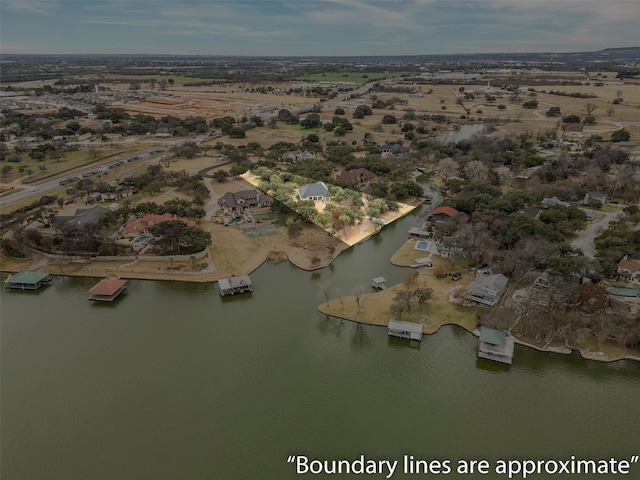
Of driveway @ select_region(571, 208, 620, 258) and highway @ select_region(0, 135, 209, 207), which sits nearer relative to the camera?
driveway @ select_region(571, 208, 620, 258)

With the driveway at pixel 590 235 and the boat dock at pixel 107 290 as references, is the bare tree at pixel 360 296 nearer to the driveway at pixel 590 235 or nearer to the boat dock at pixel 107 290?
the boat dock at pixel 107 290

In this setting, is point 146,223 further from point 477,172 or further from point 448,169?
point 448,169

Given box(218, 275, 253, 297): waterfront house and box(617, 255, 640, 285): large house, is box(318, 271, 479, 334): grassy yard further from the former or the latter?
box(617, 255, 640, 285): large house

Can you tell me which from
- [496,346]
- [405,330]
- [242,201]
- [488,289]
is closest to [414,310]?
[405,330]

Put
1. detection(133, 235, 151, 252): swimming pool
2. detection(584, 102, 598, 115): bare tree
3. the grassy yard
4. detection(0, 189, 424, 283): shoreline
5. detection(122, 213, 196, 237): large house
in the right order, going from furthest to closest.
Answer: detection(584, 102, 598, 115): bare tree → detection(122, 213, 196, 237): large house → detection(133, 235, 151, 252): swimming pool → detection(0, 189, 424, 283): shoreline → the grassy yard

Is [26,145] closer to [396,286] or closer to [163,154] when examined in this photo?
[163,154]

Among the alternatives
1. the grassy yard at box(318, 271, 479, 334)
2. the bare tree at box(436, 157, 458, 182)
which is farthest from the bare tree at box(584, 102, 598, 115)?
the grassy yard at box(318, 271, 479, 334)
